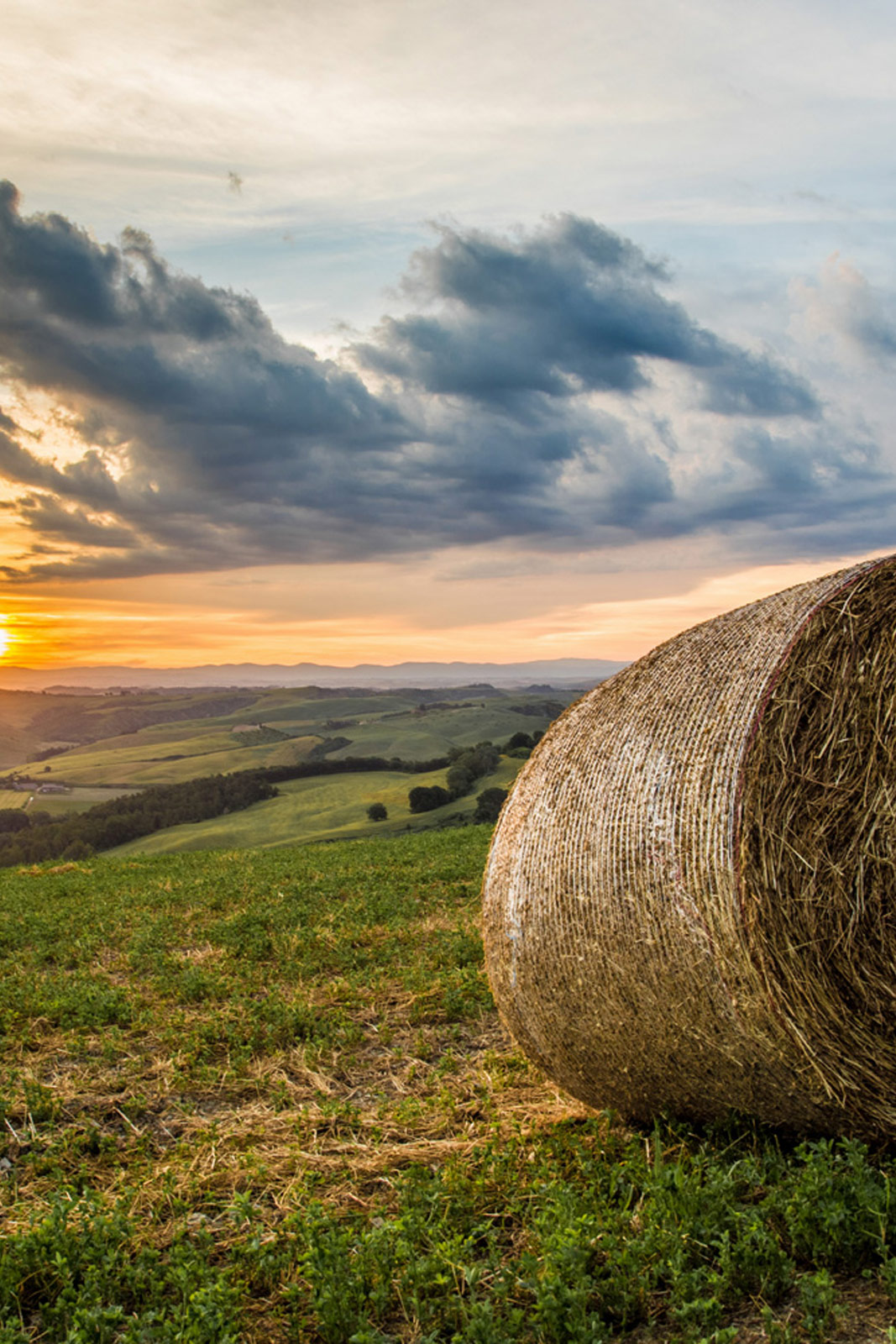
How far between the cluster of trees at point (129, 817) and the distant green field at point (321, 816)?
232cm

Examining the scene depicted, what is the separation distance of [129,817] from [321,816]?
21796 mm

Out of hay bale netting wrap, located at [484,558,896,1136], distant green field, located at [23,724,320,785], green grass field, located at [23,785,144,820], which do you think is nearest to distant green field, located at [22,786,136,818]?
green grass field, located at [23,785,144,820]

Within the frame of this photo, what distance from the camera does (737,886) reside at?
5328 millimetres

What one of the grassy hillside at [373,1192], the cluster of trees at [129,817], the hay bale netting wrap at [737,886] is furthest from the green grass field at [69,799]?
the hay bale netting wrap at [737,886]

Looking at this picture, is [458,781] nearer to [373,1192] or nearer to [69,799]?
[69,799]

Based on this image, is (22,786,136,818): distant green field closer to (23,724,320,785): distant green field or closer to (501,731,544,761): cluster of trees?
(23,724,320,785): distant green field

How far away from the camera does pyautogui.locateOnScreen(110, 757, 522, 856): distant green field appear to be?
174ft

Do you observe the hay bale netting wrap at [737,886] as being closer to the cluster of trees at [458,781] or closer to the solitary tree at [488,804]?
the solitary tree at [488,804]

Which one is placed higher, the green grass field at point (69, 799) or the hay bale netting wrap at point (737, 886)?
the hay bale netting wrap at point (737, 886)

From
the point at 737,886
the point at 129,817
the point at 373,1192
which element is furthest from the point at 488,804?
the point at 737,886

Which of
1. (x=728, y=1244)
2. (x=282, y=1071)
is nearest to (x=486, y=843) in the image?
(x=282, y=1071)

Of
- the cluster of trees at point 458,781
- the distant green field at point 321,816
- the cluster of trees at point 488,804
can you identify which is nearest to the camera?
the cluster of trees at point 488,804

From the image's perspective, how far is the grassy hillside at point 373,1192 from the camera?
4.24 metres

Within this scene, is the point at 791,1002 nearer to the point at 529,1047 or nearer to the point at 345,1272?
the point at 529,1047
